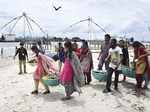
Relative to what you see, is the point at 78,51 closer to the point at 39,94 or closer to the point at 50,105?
the point at 39,94

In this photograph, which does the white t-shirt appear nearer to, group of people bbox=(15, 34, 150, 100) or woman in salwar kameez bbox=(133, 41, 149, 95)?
group of people bbox=(15, 34, 150, 100)

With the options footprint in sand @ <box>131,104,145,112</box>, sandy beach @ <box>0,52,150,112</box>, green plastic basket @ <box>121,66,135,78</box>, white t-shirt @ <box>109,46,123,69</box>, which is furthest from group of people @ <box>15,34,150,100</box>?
footprint in sand @ <box>131,104,145,112</box>

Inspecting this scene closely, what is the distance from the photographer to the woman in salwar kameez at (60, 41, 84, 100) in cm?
Answer: 843

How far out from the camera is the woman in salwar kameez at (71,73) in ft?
27.7

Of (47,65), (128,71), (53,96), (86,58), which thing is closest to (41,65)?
(47,65)

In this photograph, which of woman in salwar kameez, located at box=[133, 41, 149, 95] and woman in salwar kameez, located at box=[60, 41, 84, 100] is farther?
woman in salwar kameez, located at box=[133, 41, 149, 95]

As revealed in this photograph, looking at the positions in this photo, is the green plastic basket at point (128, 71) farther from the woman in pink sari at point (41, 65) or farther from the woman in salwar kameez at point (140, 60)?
the woman in pink sari at point (41, 65)

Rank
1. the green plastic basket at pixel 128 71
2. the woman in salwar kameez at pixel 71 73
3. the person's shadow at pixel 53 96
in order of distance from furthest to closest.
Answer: the green plastic basket at pixel 128 71
the person's shadow at pixel 53 96
the woman in salwar kameez at pixel 71 73

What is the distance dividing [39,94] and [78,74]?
1467 millimetres

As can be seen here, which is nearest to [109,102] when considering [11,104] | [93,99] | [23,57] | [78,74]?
[93,99]

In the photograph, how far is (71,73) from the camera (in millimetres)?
8453

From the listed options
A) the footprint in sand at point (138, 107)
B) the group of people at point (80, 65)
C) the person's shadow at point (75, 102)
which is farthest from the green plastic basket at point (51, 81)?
the footprint in sand at point (138, 107)

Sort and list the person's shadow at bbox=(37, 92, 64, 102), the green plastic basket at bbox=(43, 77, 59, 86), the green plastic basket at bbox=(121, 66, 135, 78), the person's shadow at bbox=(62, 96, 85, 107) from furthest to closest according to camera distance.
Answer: the green plastic basket at bbox=(121, 66, 135, 78) < the green plastic basket at bbox=(43, 77, 59, 86) < the person's shadow at bbox=(37, 92, 64, 102) < the person's shadow at bbox=(62, 96, 85, 107)

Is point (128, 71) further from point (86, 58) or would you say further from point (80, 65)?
point (80, 65)
